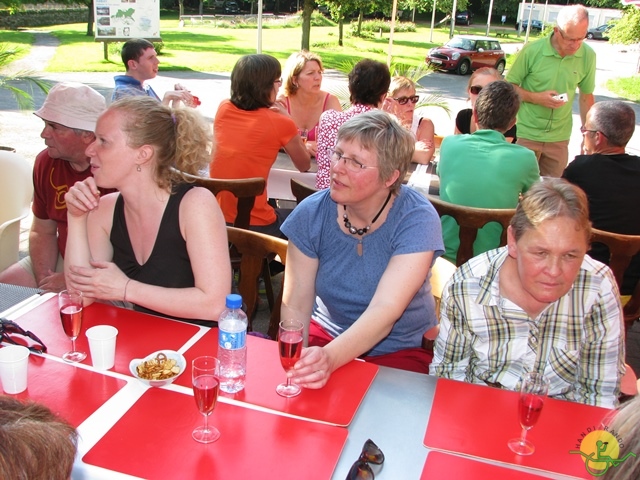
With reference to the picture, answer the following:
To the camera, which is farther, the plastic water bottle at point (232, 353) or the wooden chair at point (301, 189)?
the wooden chair at point (301, 189)

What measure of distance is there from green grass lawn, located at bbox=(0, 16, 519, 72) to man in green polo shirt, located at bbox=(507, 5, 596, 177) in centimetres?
790

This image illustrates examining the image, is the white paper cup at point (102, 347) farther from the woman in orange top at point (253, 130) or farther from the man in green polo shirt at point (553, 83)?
the man in green polo shirt at point (553, 83)

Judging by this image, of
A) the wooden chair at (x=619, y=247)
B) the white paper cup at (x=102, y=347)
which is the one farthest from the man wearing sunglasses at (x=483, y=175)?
the white paper cup at (x=102, y=347)

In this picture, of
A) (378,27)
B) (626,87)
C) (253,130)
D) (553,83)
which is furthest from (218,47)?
(253,130)

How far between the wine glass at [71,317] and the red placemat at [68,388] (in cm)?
5

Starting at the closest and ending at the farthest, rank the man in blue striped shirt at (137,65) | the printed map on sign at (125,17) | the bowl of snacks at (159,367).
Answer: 1. the bowl of snacks at (159,367)
2. the man in blue striped shirt at (137,65)
3. the printed map on sign at (125,17)

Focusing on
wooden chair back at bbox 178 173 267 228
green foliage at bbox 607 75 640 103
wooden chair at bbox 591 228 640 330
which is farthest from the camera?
green foliage at bbox 607 75 640 103

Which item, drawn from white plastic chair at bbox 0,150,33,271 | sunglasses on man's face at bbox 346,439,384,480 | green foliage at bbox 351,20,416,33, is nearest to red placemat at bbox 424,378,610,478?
sunglasses on man's face at bbox 346,439,384,480

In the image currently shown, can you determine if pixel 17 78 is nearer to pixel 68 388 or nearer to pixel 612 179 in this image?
pixel 68 388

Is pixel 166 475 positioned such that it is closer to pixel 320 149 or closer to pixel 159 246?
pixel 159 246

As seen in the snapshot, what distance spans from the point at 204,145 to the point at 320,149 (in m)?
1.48

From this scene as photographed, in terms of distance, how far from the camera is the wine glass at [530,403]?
1437mm

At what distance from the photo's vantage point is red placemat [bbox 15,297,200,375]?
1813 millimetres

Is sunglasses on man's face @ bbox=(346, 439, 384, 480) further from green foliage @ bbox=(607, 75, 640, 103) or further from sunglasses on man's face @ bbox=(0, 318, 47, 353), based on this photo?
green foliage @ bbox=(607, 75, 640, 103)
